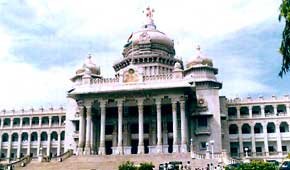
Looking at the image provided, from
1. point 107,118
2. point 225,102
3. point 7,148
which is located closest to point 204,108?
point 225,102

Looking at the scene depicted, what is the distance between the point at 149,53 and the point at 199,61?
7625mm

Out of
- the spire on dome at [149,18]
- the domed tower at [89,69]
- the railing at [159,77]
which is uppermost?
the spire on dome at [149,18]

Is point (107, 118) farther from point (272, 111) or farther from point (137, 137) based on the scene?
point (272, 111)

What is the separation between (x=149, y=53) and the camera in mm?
57969

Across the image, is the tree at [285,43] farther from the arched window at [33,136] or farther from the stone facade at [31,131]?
the arched window at [33,136]

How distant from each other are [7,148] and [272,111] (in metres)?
43.9

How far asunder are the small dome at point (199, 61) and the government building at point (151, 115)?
136 millimetres

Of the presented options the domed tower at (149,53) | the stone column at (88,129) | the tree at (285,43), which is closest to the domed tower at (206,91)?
the domed tower at (149,53)

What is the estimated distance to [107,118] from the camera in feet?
170

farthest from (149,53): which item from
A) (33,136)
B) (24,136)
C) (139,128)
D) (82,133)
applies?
(24,136)

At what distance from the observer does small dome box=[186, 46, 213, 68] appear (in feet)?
180

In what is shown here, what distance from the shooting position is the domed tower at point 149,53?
57.4 m

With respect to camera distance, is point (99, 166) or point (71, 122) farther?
point (71, 122)

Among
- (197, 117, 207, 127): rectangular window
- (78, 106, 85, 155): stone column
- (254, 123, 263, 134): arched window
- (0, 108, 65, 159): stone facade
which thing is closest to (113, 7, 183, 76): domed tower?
(197, 117, 207, 127): rectangular window
